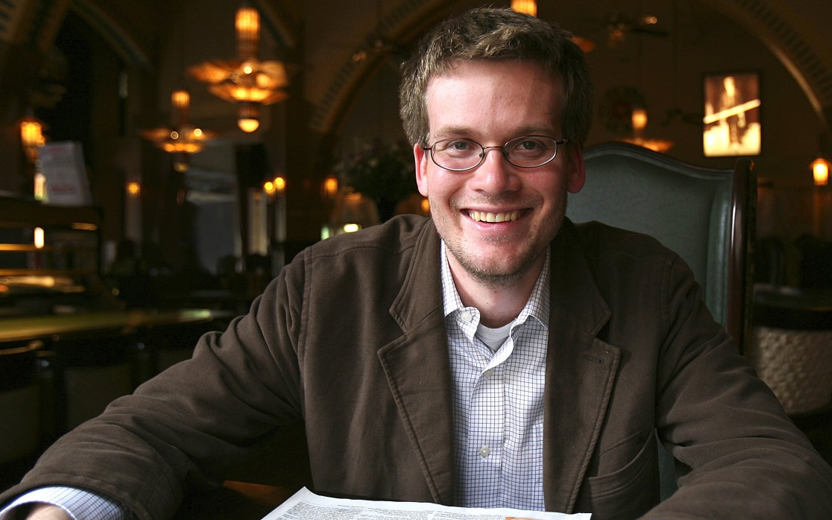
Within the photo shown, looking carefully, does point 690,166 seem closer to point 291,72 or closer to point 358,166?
point 358,166

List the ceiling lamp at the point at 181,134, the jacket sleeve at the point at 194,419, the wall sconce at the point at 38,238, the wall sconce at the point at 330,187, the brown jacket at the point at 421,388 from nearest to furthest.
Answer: the jacket sleeve at the point at 194,419
the brown jacket at the point at 421,388
the wall sconce at the point at 38,238
the ceiling lamp at the point at 181,134
the wall sconce at the point at 330,187

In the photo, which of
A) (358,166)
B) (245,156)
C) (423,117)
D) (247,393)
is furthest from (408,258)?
(245,156)

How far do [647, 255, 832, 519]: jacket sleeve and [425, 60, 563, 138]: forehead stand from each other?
0.38 metres

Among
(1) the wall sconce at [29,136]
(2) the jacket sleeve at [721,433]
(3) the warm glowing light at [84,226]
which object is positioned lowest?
(2) the jacket sleeve at [721,433]

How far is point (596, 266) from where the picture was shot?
138cm

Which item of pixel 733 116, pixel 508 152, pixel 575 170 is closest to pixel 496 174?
pixel 508 152

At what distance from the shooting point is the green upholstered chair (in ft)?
5.18

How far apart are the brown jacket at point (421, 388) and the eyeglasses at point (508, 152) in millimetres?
185

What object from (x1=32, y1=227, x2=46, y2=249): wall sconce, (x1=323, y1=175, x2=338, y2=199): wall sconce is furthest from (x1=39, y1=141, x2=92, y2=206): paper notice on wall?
(x1=323, y1=175, x2=338, y2=199): wall sconce

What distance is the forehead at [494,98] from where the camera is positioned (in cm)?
122

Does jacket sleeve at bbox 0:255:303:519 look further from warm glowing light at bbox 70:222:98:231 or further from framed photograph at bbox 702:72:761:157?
framed photograph at bbox 702:72:761:157

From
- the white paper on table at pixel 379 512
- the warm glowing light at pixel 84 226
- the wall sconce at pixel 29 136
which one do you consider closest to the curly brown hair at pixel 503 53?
the white paper on table at pixel 379 512

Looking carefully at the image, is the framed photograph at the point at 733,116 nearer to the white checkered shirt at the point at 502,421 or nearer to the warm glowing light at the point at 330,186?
the warm glowing light at the point at 330,186

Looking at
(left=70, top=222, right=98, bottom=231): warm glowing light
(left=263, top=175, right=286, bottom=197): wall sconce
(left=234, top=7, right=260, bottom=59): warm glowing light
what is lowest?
(left=70, top=222, right=98, bottom=231): warm glowing light
